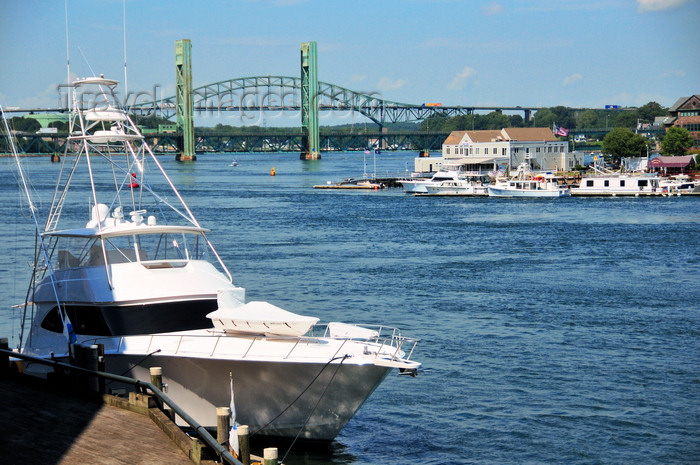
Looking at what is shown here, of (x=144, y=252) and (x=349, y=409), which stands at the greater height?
(x=144, y=252)

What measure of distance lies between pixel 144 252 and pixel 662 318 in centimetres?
1622

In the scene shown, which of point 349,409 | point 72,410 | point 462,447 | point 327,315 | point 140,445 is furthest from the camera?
point 327,315

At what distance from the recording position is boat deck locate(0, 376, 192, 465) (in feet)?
35.5

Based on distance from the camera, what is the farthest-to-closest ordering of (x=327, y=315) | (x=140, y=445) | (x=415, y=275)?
1. (x=415, y=275)
2. (x=327, y=315)
3. (x=140, y=445)

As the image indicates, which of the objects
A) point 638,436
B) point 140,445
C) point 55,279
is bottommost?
point 638,436

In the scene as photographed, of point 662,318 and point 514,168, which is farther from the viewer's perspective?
point 514,168

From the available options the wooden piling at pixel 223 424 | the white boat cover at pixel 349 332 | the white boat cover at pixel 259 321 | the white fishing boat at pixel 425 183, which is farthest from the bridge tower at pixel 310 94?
the wooden piling at pixel 223 424

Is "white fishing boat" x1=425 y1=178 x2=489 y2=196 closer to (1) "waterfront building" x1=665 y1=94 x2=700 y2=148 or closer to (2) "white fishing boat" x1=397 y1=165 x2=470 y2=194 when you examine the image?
(2) "white fishing boat" x1=397 y1=165 x2=470 y2=194

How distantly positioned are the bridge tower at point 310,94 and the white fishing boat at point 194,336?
565 feet

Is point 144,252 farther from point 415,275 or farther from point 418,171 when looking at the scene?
point 418,171

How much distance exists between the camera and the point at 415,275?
36.2m

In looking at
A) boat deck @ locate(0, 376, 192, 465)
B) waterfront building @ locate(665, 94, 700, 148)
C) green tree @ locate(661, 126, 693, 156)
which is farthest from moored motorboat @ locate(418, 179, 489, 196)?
boat deck @ locate(0, 376, 192, 465)

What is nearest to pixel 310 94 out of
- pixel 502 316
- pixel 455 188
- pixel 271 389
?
pixel 455 188

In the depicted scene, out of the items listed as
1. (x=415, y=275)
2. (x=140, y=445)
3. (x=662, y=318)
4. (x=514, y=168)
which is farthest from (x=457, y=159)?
(x=140, y=445)
